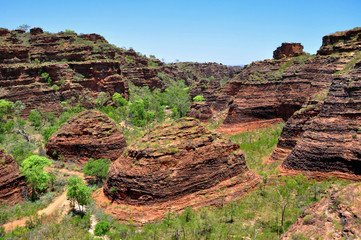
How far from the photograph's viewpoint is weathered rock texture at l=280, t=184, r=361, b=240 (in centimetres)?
1030

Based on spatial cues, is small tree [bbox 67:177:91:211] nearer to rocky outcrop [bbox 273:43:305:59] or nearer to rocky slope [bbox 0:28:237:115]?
rocky slope [bbox 0:28:237:115]

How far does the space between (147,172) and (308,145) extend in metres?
15.5

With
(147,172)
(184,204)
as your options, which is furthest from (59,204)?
(184,204)

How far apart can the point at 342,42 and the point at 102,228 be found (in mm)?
43224

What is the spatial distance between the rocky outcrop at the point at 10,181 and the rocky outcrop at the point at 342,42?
152 feet

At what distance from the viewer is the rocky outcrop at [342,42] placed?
3631 centimetres

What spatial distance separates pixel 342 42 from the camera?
3859 centimetres

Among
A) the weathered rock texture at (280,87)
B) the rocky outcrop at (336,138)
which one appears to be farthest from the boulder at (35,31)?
the rocky outcrop at (336,138)

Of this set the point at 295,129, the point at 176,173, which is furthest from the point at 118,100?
the point at 176,173

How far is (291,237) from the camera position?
434 inches

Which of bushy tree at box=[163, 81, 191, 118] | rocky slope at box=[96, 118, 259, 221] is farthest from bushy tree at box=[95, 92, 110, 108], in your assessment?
rocky slope at box=[96, 118, 259, 221]

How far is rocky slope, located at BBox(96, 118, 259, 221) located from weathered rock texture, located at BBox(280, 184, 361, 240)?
9.11 meters

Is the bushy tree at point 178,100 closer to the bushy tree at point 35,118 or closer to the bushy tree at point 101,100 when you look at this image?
the bushy tree at point 101,100

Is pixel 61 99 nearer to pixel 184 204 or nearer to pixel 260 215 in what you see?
pixel 184 204
